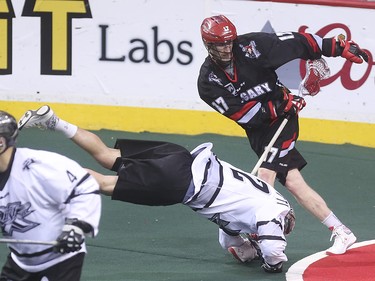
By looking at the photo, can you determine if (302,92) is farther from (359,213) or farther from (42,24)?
(42,24)

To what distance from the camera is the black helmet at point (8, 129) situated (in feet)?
16.3

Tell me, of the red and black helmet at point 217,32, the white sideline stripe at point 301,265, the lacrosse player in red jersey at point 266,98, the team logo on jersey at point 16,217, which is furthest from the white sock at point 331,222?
the team logo on jersey at point 16,217

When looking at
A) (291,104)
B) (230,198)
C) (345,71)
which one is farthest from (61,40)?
(230,198)

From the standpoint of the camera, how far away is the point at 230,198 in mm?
6641

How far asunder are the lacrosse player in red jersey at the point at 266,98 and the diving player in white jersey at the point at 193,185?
44cm

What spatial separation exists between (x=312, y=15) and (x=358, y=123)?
100 centimetres

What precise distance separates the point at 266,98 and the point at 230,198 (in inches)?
36.4

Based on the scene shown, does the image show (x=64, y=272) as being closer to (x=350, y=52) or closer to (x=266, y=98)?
(x=266, y=98)

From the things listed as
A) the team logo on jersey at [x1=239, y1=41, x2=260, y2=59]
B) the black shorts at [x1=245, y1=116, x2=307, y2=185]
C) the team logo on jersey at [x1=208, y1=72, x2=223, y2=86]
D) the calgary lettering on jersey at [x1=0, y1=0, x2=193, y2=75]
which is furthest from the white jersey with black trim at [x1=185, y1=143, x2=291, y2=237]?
the calgary lettering on jersey at [x1=0, y1=0, x2=193, y2=75]

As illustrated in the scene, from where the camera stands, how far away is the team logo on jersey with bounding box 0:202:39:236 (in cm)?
502

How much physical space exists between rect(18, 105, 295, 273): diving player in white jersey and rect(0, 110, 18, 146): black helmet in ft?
4.96

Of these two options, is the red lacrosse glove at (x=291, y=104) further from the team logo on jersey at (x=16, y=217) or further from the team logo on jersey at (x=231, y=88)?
the team logo on jersey at (x=16, y=217)

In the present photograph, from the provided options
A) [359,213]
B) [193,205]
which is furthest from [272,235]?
[359,213]

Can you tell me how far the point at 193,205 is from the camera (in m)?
6.67
